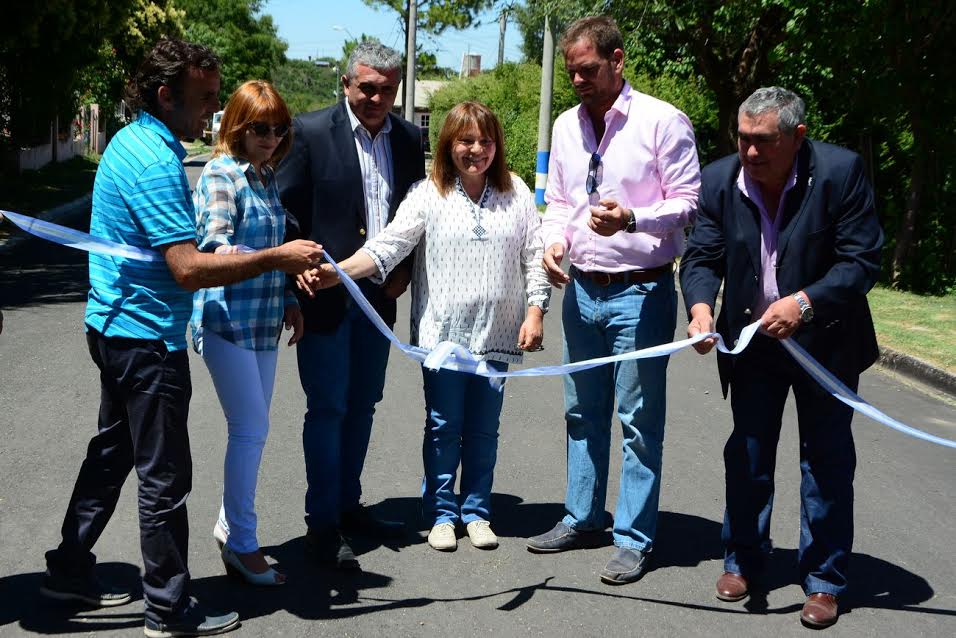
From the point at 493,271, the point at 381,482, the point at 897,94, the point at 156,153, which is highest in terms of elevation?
the point at 897,94

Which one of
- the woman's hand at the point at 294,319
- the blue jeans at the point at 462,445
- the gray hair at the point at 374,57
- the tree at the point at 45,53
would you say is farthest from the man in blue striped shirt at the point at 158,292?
the tree at the point at 45,53

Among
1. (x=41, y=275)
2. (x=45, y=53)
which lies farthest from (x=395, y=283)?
(x=45, y=53)

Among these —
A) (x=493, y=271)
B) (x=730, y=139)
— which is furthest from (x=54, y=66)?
(x=493, y=271)

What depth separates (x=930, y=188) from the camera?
14.6m

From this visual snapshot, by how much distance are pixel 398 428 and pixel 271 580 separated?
2524mm

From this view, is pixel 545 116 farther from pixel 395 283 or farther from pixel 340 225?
pixel 340 225

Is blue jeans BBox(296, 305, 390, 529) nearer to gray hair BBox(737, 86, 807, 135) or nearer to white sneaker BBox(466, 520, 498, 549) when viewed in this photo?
white sneaker BBox(466, 520, 498, 549)

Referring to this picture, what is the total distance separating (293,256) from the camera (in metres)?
3.88

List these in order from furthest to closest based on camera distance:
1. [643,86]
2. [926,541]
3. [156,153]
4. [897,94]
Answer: [643,86], [897,94], [926,541], [156,153]

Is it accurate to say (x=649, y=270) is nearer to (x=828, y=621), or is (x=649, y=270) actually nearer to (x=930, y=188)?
(x=828, y=621)

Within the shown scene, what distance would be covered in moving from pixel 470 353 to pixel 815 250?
1.54m

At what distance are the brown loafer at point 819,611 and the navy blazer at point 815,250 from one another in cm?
87

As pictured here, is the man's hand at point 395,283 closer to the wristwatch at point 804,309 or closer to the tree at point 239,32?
the wristwatch at point 804,309

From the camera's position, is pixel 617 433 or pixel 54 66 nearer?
pixel 617 433
